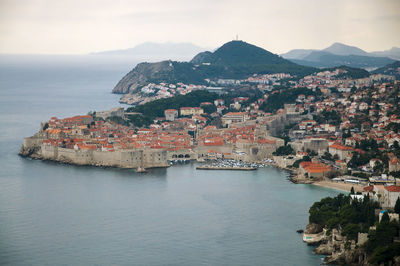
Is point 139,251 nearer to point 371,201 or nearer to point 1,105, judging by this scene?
point 371,201

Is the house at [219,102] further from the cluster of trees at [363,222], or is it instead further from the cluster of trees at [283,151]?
the cluster of trees at [363,222]

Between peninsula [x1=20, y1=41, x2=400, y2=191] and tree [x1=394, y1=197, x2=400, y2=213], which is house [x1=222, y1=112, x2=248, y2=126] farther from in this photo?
tree [x1=394, y1=197, x2=400, y2=213]

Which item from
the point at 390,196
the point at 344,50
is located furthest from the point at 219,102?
the point at 344,50

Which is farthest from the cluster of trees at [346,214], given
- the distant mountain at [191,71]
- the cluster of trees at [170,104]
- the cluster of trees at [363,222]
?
the distant mountain at [191,71]

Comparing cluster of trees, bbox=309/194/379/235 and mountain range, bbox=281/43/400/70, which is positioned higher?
mountain range, bbox=281/43/400/70

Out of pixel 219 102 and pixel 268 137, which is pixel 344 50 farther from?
pixel 268 137

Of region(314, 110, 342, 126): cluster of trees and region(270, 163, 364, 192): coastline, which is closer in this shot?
Answer: region(270, 163, 364, 192): coastline

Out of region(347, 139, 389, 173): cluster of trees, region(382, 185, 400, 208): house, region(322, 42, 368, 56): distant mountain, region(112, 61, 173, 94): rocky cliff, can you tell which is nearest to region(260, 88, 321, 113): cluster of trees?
region(347, 139, 389, 173): cluster of trees
